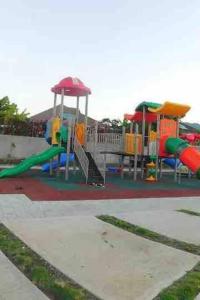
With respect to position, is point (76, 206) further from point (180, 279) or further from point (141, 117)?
point (141, 117)

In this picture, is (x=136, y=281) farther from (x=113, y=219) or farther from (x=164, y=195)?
(x=164, y=195)

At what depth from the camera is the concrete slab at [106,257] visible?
164 inches

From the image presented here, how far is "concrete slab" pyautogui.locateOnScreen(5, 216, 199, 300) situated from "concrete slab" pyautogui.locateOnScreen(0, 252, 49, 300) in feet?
1.69

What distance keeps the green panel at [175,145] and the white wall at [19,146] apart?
1066 centimetres

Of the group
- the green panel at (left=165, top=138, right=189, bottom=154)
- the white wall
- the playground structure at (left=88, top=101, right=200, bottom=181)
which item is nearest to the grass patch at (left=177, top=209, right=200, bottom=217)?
the playground structure at (left=88, top=101, right=200, bottom=181)

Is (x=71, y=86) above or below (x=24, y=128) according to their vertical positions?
above

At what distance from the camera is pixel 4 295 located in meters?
3.81

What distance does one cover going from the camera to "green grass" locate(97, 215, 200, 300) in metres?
3.97

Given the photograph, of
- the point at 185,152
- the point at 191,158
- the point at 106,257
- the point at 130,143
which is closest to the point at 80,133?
the point at 130,143

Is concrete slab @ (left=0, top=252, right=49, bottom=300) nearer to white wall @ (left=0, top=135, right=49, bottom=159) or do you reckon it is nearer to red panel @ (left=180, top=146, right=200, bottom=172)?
red panel @ (left=180, top=146, right=200, bottom=172)

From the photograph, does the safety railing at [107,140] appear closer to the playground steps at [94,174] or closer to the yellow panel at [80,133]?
the yellow panel at [80,133]

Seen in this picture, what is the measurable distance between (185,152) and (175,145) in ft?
3.17

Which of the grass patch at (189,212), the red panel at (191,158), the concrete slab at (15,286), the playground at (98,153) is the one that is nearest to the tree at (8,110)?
the playground at (98,153)

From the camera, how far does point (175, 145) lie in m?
19.0
